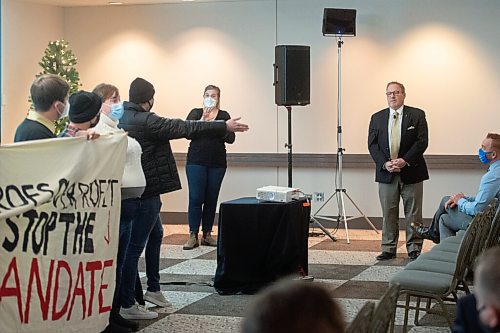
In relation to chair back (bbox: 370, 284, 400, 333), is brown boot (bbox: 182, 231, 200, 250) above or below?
below

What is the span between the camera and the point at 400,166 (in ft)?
26.9

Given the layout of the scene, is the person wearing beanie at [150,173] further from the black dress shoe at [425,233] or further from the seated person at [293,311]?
the seated person at [293,311]

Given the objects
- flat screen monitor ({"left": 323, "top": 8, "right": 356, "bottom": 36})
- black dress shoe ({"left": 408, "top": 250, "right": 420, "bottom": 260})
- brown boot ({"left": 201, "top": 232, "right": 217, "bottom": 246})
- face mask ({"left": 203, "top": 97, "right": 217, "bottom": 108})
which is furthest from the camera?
flat screen monitor ({"left": 323, "top": 8, "right": 356, "bottom": 36})

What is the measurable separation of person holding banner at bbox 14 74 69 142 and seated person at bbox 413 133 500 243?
363 centimetres

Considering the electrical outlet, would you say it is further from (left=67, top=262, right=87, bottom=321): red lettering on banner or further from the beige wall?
(left=67, top=262, right=87, bottom=321): red lettering on banner

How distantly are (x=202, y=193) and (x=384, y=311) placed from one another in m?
6.29

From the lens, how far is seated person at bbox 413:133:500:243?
6.84m

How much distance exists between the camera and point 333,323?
60.1 inches

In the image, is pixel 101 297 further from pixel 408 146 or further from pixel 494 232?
pixel 408 146

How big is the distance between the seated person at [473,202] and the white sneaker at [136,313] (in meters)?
2.72

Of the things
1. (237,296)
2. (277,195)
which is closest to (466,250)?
(277,195)

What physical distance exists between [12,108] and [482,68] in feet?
18.0

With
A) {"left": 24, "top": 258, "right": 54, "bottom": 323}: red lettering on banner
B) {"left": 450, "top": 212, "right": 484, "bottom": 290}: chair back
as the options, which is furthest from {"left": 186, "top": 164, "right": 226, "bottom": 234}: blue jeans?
{"left": 24, "top": 258, "right": 54, "bottom": 323}: red lettering on banner

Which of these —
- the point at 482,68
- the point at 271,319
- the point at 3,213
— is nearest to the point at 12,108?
the point at 482,68
